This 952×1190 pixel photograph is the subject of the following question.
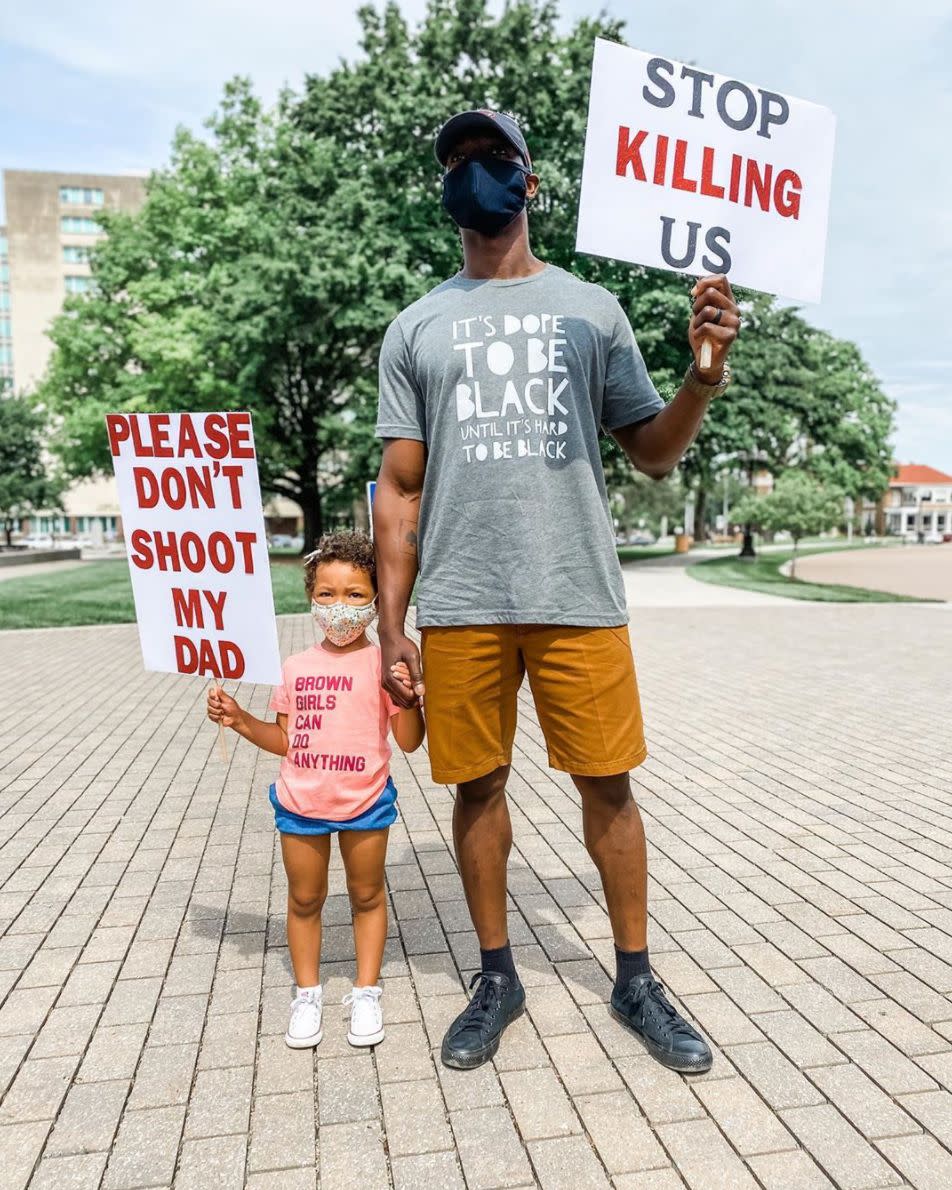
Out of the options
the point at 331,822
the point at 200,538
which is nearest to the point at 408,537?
the point at 200,538

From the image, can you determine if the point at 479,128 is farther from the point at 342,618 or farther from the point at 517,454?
the point at 342,618

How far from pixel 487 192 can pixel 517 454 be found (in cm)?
70

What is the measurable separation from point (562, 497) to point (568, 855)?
84.2 inches

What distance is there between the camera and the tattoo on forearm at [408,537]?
8.86ft

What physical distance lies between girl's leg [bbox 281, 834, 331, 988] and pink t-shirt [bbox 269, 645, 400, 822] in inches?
3.9

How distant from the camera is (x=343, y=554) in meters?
2.74

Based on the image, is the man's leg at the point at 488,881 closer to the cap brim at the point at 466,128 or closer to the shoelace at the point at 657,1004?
the shoelace at the point at 657,1004

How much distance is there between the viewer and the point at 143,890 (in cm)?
388

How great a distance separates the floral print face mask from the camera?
2.71 meters

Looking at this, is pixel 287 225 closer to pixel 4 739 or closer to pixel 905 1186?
pixel 4 739

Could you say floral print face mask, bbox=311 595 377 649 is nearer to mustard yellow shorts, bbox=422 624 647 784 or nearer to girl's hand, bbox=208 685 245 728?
mustard yellow shorts, bbox=422 624 647 784

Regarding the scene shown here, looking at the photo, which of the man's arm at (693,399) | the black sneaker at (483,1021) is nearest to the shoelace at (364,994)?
the black sneaker at (483,1021)

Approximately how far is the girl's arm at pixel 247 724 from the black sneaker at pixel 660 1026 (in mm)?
1180

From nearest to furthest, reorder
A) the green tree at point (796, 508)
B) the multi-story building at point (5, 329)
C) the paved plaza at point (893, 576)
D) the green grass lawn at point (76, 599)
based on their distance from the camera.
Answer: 1. the green grass lawn at point (76, 599)
2. the paved plaza at point (893, 576)
3. the green tree at point (796, 508)
4. the multi-story building at point (5, 329)
